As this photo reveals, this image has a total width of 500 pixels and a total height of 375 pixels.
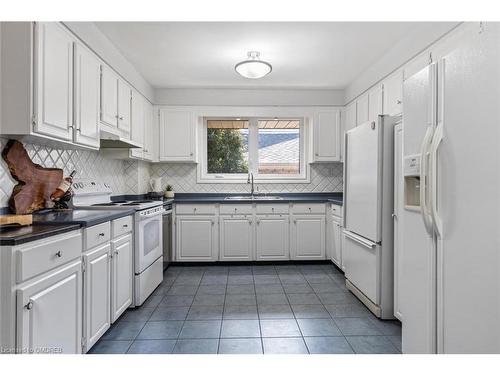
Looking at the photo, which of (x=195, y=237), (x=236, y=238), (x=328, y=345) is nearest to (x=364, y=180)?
(x=328, y=345)

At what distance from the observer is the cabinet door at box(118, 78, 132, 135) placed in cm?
282

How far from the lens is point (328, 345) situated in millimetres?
1899

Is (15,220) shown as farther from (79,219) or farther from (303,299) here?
(303,299)

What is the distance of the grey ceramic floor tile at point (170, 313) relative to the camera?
2293 mm

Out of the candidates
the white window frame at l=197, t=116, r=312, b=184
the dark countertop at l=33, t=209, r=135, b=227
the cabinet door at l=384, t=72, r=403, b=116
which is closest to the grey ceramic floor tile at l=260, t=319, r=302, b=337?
the dark countertop at l=33, t=209, r=135, b=227

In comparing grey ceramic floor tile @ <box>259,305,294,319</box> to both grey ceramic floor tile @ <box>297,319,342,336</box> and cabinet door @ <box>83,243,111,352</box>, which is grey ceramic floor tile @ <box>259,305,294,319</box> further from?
cabinet door @ <box>83,243,111,352</box>

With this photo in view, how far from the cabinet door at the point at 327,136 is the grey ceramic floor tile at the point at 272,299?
203cm

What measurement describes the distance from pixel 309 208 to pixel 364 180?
4.46 ft

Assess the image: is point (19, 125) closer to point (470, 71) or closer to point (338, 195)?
Answer: point (470, 71)

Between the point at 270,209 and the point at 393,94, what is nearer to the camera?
the point at 393,94

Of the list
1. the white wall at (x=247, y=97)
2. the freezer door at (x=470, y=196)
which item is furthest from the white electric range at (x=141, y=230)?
the freezer door at (x=470, y=196)

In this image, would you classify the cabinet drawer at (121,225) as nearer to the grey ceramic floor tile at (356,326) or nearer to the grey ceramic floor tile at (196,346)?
the grey ceramic floor tile at (196,346)

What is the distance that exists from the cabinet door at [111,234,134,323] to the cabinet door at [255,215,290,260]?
172cm

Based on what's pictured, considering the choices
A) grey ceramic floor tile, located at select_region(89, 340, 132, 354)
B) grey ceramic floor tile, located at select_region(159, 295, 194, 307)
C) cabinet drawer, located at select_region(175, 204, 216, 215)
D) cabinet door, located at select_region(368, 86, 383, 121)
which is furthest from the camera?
cabinet drawer, located at select_region(175, 204, 216, 215)
